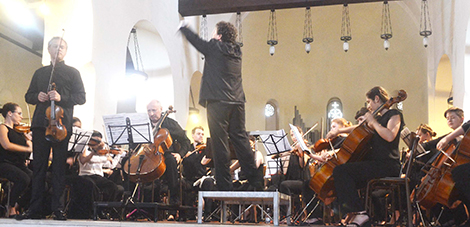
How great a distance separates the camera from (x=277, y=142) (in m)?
5.31

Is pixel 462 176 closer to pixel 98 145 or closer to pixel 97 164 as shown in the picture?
pixel 98 145

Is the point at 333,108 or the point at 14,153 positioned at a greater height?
the point at 333,108

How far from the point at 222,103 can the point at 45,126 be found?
156 cm

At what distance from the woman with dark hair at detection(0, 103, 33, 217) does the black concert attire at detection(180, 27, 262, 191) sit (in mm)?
2128

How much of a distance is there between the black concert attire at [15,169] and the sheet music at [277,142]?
2.49 meters

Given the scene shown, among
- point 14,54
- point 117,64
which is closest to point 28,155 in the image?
point 117,64

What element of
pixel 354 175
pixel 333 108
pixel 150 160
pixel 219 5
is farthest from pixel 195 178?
pixel 333 108

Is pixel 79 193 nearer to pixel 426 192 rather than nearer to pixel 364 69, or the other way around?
pixel 426 192

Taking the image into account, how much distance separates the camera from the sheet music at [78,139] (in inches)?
198

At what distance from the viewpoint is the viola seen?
414 cm

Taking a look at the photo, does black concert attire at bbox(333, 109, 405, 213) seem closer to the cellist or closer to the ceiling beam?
the cellist

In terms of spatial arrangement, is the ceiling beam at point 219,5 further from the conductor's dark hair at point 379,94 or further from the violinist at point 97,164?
the conductor's dark hair at point 379,94

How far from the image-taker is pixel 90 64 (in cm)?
646

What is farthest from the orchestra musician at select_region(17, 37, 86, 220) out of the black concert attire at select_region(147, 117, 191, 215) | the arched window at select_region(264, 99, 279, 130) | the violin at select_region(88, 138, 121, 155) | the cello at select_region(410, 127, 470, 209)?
the arched window at select_region(264, 99, 279, 130)
